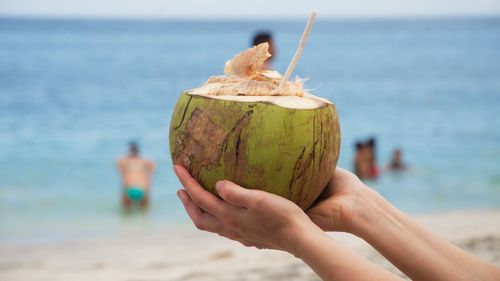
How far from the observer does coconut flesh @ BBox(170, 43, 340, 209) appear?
1.63m

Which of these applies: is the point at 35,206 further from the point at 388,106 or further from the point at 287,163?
the point at 388,106

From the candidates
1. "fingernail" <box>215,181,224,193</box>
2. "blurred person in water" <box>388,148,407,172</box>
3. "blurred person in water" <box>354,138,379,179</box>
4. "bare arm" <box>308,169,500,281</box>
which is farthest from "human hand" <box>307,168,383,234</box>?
"blurred person in water" <box>388,148,407,172</box>

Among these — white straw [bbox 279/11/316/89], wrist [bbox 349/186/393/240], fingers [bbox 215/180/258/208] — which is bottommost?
wrist [bbox 349/186/393/240]

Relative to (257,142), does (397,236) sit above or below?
below

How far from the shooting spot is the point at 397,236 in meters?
1.86

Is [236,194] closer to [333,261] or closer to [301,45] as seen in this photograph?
[333,261]

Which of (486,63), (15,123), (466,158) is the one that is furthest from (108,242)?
(486,63)

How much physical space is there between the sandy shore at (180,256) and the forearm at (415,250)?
102 inches

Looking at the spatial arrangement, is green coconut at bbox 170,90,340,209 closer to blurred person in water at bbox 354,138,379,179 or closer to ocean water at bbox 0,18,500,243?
ocean water at bbox 0,18,500,243

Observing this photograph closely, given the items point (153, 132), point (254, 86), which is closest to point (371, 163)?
point (153, 132)

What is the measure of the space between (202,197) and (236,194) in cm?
13

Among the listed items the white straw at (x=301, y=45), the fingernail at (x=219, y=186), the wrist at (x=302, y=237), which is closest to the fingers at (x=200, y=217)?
the fingernail at (x=219, y=186)

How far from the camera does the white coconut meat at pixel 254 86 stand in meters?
1.69

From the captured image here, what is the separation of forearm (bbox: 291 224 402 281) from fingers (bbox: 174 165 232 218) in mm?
193
